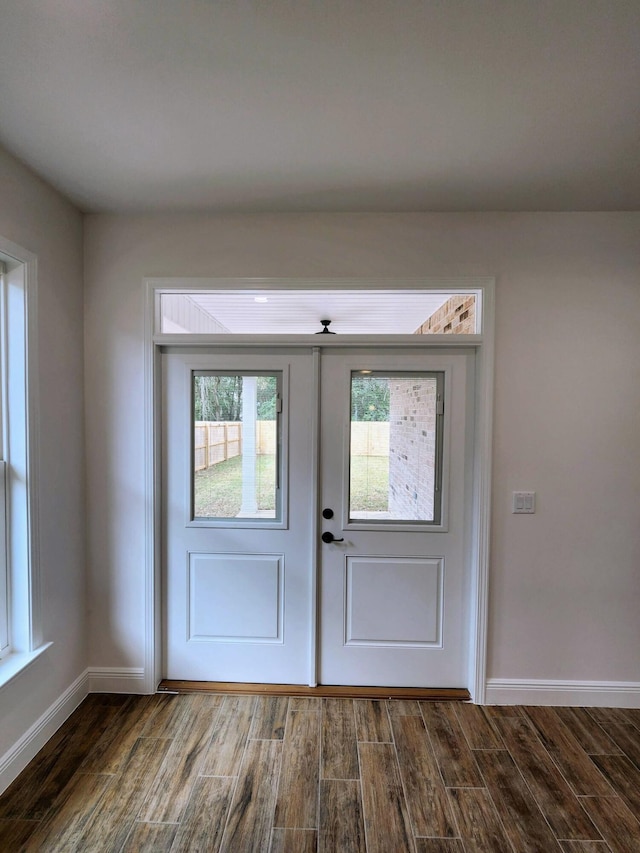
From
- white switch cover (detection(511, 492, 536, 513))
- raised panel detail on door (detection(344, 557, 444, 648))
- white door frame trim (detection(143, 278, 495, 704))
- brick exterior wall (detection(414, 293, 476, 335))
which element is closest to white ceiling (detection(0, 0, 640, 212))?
white door frame trim (detection(143, 278, 495, 704))

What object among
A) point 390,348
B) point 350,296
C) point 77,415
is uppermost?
point 350,296

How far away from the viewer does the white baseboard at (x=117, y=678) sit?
2293 millimetres

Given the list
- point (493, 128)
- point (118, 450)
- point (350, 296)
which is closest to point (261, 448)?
point (118, 450)

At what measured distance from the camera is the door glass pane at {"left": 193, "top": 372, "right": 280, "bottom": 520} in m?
2.32

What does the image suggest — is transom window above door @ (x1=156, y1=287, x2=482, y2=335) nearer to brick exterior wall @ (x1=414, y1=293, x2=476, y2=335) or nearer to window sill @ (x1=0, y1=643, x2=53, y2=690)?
brick exterior wall @ (x1=414, y1=293, x2=476, y2=335)

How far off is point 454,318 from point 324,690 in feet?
7.56

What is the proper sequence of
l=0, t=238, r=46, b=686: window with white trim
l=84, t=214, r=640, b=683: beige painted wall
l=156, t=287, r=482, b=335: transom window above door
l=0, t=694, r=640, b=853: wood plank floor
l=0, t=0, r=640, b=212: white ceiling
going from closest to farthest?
1. l=0, t=0, r=640, b=212: white ceiling
2. l=0, t=694, r=640, b=853: wood plank floor
3. l=0, t=238, r=46, b=686: window with white trim
4. l=84, t=214, r=640, b=683: beige painted wall
5. l=156, t=287, r=482, b=335: transom window above door

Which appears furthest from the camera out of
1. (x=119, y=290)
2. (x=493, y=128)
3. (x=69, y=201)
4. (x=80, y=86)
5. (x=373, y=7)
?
(x=119, y=290)

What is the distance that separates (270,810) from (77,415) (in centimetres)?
203

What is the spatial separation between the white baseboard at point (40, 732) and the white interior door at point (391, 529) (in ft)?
4.34

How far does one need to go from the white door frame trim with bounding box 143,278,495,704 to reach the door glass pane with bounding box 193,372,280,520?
8.4 inches

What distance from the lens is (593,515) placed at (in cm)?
221

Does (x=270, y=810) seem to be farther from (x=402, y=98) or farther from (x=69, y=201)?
(x=69, y=201)

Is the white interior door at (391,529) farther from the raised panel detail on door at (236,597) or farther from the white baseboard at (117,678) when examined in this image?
the white baseboard at (117,678)
